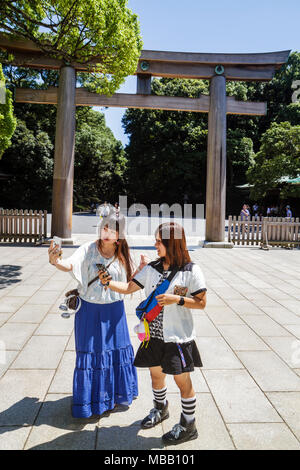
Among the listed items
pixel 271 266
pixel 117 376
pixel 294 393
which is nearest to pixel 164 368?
pixel 117 376

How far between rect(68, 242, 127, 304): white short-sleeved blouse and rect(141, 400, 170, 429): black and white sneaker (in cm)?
85

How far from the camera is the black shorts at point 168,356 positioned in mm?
2305

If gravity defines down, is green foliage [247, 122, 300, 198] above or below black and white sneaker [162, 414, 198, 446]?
above

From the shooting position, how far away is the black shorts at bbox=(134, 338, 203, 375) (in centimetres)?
230

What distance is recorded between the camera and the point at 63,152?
11.5m

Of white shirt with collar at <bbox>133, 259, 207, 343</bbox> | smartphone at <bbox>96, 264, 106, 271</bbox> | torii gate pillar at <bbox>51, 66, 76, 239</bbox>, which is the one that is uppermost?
torii gate pillar at <bbox>51, 66, 76, 239</bbox>

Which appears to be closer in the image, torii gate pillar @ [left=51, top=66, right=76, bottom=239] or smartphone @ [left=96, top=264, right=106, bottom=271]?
smartphone @ [left=96, top=264, right=106, bottom=271]

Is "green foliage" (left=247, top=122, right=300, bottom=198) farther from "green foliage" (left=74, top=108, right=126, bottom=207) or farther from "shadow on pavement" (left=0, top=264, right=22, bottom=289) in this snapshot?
"shadow on pavement" (left=0, top=264, right=22, bottom=289)

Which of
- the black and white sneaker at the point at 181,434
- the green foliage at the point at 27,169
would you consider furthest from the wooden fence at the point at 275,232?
the green foliage at the point at 27,169

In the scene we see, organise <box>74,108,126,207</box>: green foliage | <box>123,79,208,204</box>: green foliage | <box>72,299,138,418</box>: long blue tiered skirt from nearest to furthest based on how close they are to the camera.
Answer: <box>72,299,138,418</box>: long blue tiered skirt < <box>74,108,126,207</box>: green foliage < <box>123,79,208,204</box>: green foliage

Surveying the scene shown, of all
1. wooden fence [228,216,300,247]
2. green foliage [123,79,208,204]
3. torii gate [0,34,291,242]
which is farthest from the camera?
green foliage [123,79,208,204]

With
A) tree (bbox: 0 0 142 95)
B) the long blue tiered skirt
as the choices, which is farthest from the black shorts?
tree (bbox: 0 0 142 95)

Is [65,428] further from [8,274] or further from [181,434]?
[8,274]
